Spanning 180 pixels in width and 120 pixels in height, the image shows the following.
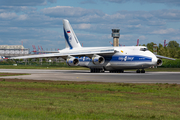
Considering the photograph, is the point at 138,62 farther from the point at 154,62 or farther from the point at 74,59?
the point at 74,59

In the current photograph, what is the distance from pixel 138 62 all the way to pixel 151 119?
35.2m

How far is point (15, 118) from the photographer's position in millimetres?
9508

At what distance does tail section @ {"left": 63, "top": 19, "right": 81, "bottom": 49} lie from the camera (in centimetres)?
5519

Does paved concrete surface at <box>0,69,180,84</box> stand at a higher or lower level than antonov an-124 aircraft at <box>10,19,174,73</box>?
lower

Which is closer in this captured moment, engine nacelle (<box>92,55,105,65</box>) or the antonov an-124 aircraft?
the antonov an-124 aircraft

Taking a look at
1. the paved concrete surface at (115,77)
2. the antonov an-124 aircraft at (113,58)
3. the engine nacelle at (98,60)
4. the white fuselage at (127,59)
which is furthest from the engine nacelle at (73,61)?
the paved concrete surface at (115,77)

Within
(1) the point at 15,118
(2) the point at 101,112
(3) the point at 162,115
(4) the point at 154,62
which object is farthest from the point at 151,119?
(4) the point at 154,62

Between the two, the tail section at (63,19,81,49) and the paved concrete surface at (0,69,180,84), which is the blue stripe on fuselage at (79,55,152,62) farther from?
the tail section at (63,19,81,49)

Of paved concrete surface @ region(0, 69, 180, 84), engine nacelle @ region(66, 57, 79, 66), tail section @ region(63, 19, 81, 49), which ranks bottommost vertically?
paved concrete surface @ region(0, 69, 180, 84)

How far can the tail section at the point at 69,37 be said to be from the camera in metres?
55.2

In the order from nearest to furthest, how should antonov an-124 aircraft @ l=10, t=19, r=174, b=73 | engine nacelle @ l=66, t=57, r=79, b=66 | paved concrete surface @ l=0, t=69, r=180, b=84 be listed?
Answer: paved concrete surface @ l=0, t=69, r=180, b=84
antonov an-124 aircraft @ l=10, t=19, r=174, b=73
engine nacelle @ l=66, t=57, r=79, b=66

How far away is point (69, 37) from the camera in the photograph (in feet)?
182

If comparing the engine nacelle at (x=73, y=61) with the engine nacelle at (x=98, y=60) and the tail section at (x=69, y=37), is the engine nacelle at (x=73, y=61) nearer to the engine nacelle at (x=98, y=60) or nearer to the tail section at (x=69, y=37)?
the engine nacelle at (x=98, y=60)

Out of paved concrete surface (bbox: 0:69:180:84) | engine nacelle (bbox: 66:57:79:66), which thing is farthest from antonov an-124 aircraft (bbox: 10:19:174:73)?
paved concrete surface (bbox: 0:69:180:84)
